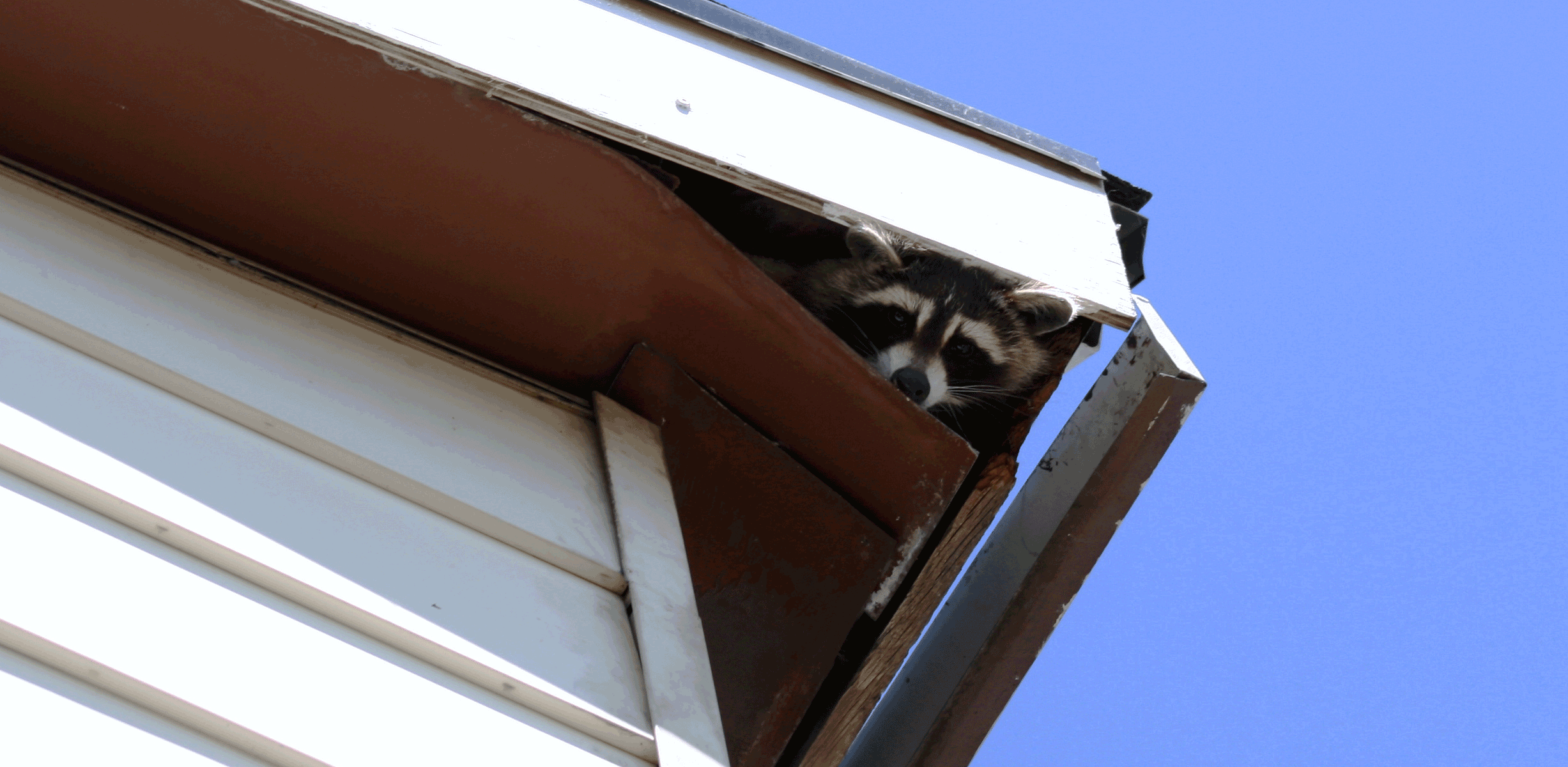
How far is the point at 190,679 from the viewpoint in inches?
28.8

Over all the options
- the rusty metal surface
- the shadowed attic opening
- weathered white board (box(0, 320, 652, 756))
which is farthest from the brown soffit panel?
the shadowed attic opening

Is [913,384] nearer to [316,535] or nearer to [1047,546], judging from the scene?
[1047,546]

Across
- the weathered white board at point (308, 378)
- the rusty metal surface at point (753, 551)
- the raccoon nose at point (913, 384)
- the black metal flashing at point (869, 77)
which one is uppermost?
the raccoon nose at point (913, 384)

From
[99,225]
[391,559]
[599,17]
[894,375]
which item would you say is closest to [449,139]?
[599,17]

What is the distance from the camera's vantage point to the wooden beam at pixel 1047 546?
133cm

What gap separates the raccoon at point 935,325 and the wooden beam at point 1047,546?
1.16 meters

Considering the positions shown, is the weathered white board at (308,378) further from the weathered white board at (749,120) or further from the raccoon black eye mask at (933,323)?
the raccoon black eye mask at (933,323)

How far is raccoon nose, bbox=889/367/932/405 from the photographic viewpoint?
8.53 ft

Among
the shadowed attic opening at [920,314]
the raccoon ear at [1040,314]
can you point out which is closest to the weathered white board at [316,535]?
the raccoon ear at [1040,314]

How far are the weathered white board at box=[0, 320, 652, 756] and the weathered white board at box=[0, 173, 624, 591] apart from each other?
3 cm

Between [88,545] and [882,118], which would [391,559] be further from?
[882,118]

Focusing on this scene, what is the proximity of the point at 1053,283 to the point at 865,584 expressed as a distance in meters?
0.56

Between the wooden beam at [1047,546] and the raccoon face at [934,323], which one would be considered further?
the raccoon face at [934,323]

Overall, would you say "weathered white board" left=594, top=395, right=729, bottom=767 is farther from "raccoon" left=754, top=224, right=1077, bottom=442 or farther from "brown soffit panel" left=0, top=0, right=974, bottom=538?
"raccoon" left=754, top=224, right=1077, bottom=442
